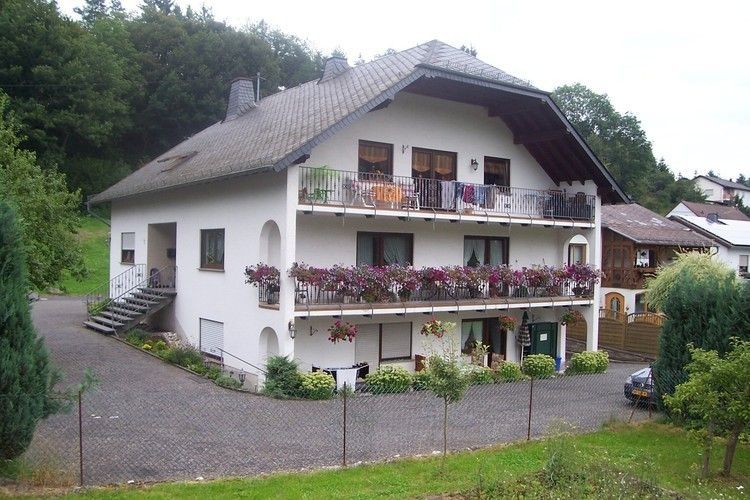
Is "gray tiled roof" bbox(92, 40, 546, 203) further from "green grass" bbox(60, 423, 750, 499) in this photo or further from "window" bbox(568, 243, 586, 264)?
"window" bbox(568, 243, 586, 264)

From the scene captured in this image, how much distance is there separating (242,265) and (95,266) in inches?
943

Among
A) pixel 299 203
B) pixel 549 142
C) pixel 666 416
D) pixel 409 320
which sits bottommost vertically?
pixel 666 416

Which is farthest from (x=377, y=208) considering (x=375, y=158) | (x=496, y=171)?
(x=496, y=171)

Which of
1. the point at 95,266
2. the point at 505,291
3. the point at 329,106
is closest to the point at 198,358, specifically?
the point at 329,106

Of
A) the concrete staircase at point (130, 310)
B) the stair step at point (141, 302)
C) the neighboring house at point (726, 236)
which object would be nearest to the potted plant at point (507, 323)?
the concrete staircase at point (130, 310)

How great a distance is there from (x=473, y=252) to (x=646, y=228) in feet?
66.9

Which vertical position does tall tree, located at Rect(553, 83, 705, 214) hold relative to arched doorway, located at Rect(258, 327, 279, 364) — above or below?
above

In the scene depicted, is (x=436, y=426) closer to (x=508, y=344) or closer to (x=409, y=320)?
(x=409, y=320)

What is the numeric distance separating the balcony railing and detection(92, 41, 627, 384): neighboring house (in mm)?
50

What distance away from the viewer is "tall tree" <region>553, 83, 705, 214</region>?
69.1 meters

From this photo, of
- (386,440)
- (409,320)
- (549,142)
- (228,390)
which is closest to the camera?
(386,440)

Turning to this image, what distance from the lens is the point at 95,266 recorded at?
3828cm

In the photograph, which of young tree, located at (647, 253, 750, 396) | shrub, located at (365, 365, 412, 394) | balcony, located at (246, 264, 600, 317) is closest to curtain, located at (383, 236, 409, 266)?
balcony, located at (246, 264, 600, 317)

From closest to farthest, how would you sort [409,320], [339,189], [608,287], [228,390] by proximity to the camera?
[228,390] → [339,189] → [409,320] → [608,287]
